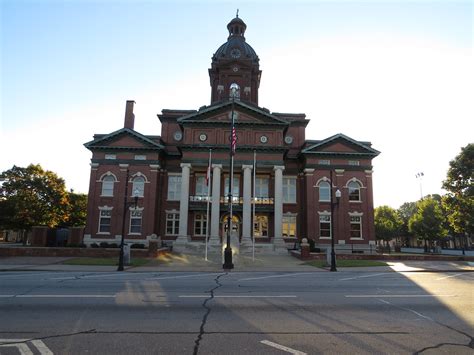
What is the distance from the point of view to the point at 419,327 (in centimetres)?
719

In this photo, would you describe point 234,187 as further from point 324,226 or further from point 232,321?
point 232,321

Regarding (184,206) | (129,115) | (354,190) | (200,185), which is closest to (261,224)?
(200,185)

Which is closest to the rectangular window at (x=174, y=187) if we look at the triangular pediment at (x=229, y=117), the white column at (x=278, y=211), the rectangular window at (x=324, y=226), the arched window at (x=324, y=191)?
Result: the triangular pediment at (x=229, y=117)

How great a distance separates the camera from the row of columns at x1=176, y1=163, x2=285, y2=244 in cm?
3594

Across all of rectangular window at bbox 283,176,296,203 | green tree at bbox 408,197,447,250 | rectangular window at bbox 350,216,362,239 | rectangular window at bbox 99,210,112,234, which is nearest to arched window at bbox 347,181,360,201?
rectangular window at bbox 350,216,362,239

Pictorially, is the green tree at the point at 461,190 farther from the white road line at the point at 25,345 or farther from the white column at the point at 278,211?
the white road line at the point at 25,345

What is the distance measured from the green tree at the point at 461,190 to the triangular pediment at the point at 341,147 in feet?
31.5

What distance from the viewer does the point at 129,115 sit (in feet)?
149

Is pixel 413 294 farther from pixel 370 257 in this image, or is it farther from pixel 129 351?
pixel 370 257

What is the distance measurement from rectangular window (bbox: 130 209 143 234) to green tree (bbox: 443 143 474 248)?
3636cm

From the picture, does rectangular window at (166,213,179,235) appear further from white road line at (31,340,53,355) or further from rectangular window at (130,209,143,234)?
white road line at (31,340,53,355)

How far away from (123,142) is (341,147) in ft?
84.8

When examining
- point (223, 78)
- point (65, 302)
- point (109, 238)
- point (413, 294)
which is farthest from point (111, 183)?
point (413, 294)

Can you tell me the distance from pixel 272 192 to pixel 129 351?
119 feet
